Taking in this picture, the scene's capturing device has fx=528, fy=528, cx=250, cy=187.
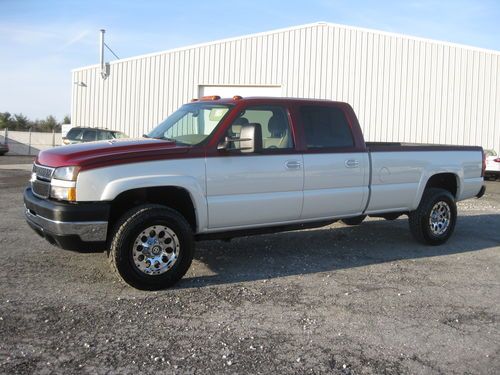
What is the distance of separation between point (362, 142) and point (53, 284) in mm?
3958

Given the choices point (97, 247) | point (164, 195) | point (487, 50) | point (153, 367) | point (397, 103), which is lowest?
point (153, 367)

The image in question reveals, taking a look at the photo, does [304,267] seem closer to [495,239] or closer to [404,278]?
[404,278]

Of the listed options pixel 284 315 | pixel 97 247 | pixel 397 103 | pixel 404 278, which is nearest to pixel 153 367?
pixel 284 315

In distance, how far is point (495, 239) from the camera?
831 cm

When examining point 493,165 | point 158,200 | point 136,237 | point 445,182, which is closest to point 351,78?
point 493,165

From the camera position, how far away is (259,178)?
566 centimetres

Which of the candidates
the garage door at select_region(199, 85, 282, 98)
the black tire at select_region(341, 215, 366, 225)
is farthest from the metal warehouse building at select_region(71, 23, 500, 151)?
the black tire at select_region(341, 215, 366, 225)

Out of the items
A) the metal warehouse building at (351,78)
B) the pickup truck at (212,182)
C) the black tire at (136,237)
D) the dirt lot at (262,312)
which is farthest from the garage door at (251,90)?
the black tire at (136,237)

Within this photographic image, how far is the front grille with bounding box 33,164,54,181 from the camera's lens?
4.97 m

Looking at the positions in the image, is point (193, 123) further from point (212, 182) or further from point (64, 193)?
point (64, 193)

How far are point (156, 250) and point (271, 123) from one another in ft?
6.55

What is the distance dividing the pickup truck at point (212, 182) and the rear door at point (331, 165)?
0.01 m

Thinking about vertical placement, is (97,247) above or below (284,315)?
above

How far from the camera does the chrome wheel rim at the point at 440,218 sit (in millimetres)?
7492
